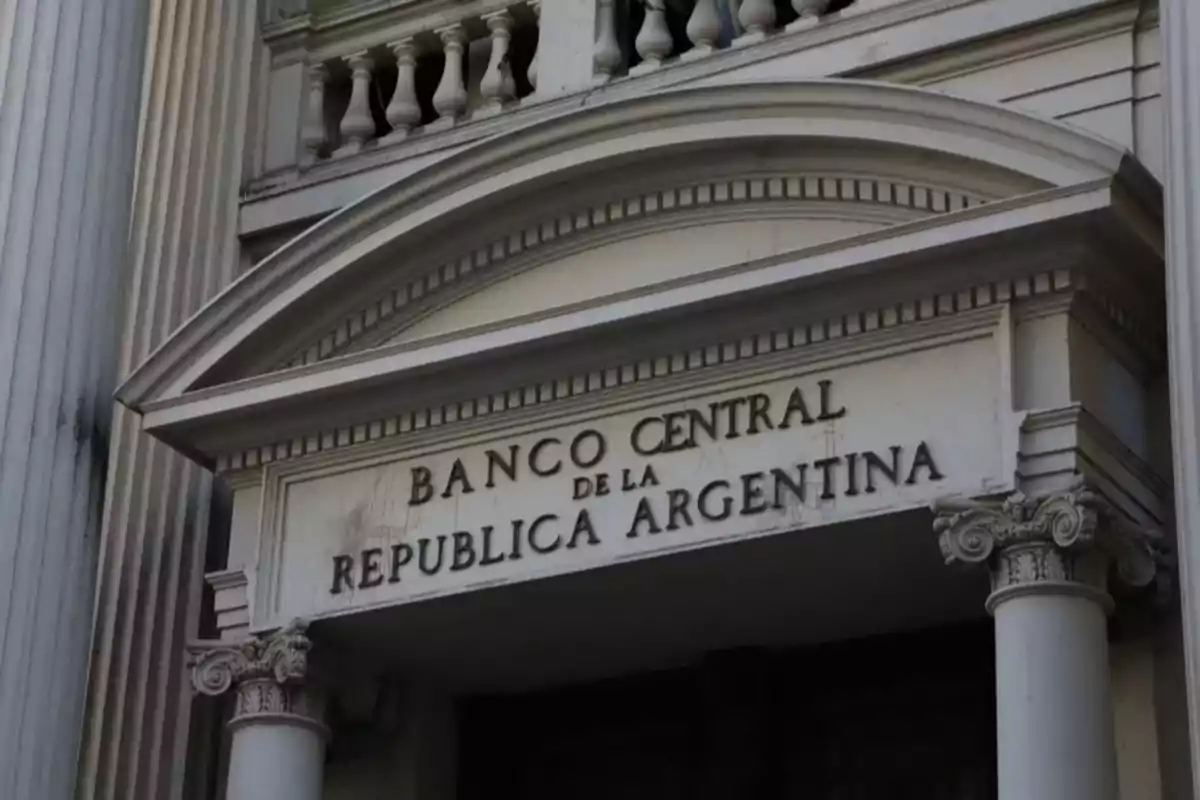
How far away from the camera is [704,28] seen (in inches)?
349

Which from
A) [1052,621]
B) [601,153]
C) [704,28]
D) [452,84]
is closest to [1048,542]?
[1052,621]

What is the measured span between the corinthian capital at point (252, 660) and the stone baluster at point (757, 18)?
2572 millimetres

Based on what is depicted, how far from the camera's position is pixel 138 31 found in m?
9.09

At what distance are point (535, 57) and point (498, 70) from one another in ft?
0.48

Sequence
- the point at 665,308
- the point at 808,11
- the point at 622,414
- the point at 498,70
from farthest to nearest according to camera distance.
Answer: the point at 498,70 < the point at 808,11 < the point at 622,414 < the point at 665,308

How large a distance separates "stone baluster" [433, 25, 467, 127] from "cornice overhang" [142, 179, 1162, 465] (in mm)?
1550

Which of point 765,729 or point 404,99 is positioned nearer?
point 765,729

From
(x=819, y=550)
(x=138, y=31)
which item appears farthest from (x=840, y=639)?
(x=138, y=31)

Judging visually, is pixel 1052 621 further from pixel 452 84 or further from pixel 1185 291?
pixel 452 84

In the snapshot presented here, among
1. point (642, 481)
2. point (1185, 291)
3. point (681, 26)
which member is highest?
point (681, 26)

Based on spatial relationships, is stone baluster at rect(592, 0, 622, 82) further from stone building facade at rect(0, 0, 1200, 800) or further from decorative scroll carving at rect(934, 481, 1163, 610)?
decorative scroll carving at rect(934, 481, 1163, 610)

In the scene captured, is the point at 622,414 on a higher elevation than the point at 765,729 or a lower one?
higher

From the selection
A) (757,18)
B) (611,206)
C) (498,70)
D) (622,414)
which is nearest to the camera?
(622,414)

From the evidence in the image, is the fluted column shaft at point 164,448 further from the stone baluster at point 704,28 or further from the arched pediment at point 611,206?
the stone baluster at point 704,28
